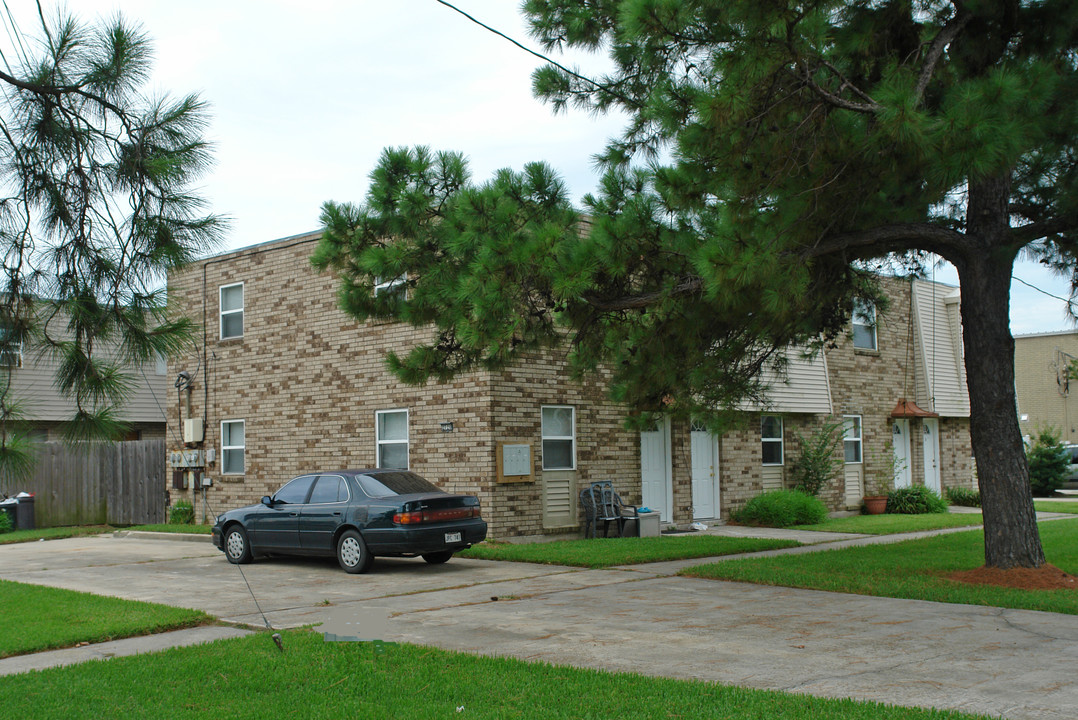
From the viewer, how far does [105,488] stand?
23.4m

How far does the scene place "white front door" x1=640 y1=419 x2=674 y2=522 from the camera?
61.4 feet

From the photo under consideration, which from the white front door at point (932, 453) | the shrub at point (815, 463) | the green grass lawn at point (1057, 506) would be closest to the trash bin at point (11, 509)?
the shrub at point (815, 463)

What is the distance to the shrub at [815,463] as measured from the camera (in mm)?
21766

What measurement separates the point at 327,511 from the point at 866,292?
8285 millimetres

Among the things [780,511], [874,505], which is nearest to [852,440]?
[874,505]

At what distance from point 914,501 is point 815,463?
3352mm

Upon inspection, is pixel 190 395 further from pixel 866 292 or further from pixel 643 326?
pixel 866 292

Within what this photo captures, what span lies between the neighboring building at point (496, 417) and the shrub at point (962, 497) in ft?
2.91

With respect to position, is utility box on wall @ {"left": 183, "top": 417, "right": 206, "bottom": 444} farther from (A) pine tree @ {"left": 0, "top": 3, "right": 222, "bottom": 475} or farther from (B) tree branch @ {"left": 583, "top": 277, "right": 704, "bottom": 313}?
(A) pine tree @ {"left": 0, "top": 3, "right": 222, "bottom": 475}

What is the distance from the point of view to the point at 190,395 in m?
21.9

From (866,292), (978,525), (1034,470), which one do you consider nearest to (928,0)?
(866,292)

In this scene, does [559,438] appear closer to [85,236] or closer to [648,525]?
[648,525]

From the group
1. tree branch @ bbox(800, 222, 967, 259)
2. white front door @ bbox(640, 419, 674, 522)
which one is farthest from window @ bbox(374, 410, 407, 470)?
tree branch @ bbox(800, 222, 967, 259)

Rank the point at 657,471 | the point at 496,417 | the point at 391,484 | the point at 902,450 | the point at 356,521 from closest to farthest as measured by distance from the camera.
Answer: the point at 356,521, the point at 391,484, the point at 496,417, the point at 657,471, the point at 902,450
